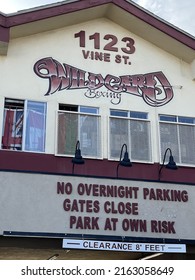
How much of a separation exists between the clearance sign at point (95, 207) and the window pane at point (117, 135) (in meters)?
1.93

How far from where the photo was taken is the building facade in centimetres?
1240

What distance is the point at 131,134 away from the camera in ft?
50.4

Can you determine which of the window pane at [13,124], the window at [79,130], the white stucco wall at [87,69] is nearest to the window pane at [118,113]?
the white stucco wall at [87,69]

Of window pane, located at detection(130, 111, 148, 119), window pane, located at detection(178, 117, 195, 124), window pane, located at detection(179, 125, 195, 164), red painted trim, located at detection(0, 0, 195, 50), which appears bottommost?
window pane, located at detection(179, 125, 195, 164)

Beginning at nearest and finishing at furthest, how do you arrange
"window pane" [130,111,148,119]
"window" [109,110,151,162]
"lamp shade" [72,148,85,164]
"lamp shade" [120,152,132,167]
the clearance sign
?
the clearance sign < "lamp shade" [72,148,85,164] < "lamp shade" [120,152,132,167] < "window" [109,110,151,162] < "window pane" [130,111,148,119]

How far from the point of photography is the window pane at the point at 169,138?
1546 centimetres

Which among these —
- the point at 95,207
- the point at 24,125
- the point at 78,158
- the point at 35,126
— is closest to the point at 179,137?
the point at 78,158

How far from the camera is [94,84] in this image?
1565cm

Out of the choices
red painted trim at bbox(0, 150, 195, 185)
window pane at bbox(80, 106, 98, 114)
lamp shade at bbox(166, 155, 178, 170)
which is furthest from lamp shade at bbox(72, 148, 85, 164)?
lamp shade at bbox(166, 155, 178, 170)

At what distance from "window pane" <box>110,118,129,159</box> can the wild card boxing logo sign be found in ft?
2.56

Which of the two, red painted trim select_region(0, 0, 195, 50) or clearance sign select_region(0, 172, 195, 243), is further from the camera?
red painted trim select_region(0, 0, 195, 50)

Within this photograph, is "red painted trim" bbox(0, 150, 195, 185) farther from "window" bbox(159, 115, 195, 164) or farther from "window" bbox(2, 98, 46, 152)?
"window" bbox(159, 115, 195, 164)

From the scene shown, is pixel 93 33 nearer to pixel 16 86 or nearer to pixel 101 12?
pixel 101 12

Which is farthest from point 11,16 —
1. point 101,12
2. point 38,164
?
point 38,164
